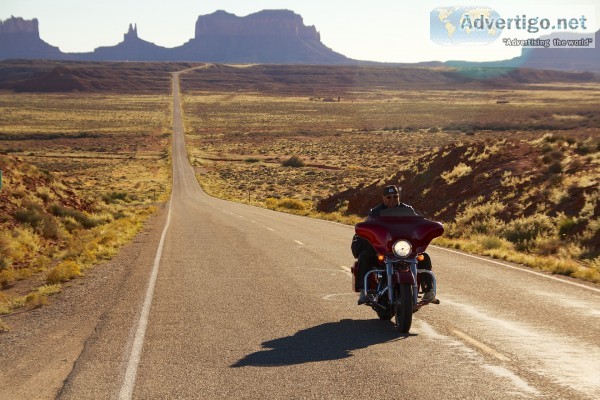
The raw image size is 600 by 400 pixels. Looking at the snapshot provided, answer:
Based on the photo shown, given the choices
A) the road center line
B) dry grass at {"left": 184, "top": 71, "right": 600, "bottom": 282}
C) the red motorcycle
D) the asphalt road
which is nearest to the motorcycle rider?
the red motorcycle

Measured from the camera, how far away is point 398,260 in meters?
8.96

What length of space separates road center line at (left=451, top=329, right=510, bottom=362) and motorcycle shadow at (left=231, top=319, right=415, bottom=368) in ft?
2.01

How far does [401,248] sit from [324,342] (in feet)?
4.79

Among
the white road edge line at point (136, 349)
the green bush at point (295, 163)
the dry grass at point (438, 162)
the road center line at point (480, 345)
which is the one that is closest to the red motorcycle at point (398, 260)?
the road center line at point (480, 345)

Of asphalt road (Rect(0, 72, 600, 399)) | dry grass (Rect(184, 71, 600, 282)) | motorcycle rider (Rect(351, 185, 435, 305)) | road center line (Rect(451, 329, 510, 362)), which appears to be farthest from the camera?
dry grass (Rect(184, 71, 600, 282))

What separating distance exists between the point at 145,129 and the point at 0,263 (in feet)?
389

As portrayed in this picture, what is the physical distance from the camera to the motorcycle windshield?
9.04 m

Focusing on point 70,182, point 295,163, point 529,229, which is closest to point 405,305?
point 529,229

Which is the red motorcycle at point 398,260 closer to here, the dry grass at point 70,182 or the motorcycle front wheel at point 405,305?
the motorcycle front wheel at point 405,305

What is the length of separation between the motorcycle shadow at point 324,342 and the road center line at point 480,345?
0.61 metres

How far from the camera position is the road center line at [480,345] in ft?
25.2

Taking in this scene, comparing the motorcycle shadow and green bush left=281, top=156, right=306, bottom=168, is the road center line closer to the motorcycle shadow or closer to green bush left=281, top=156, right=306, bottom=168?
the motorcycle shadow

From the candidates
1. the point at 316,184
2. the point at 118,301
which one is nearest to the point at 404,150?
the point at 316,184

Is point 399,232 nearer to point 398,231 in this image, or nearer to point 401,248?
point 398,231
